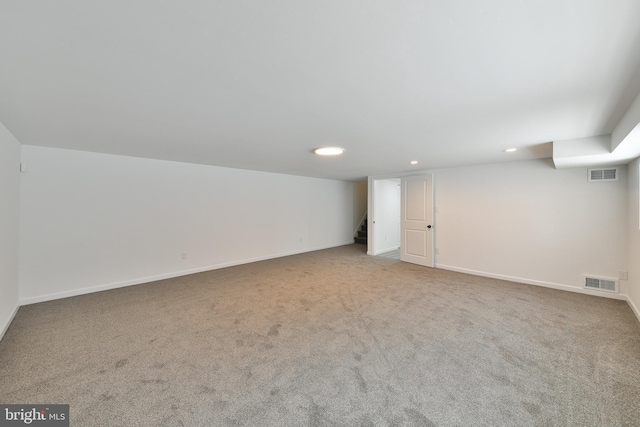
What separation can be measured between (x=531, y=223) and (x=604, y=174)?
110 centimetres

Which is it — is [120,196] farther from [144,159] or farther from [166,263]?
[166,263]

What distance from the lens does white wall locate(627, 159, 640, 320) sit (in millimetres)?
2951

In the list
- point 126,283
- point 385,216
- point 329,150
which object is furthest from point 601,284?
A: point 126,283

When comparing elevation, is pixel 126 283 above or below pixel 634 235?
below

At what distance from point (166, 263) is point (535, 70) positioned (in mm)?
5481

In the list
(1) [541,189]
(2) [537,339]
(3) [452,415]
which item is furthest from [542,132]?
(3) [452,415]

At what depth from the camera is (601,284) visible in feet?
11.7

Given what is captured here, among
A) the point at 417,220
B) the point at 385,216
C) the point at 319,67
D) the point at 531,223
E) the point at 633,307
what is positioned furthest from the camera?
the point at 385,216

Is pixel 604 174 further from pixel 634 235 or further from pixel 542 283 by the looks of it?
pixel 542 283

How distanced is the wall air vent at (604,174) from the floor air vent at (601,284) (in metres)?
1.48

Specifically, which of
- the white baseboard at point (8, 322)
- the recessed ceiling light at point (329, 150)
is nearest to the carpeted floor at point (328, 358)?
the white baseboard at point (8, 322)

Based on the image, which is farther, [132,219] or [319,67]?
[132,219]

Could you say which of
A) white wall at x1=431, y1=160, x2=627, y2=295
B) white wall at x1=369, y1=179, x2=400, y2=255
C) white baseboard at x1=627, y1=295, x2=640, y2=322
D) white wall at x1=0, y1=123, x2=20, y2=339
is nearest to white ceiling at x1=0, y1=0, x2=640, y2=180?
white wall at x1=0, y1=123, x2=20, y2=339

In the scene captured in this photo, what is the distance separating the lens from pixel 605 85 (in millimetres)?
1620
